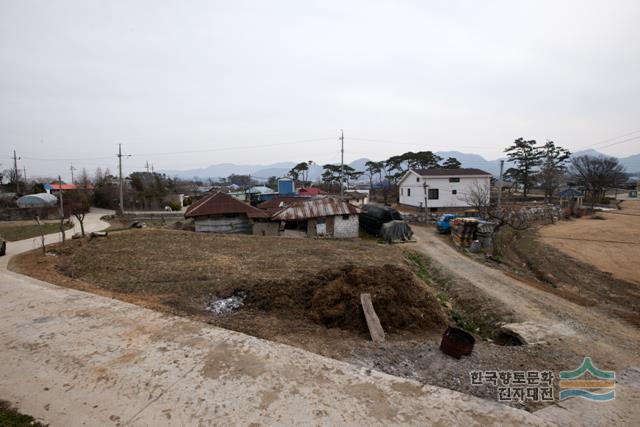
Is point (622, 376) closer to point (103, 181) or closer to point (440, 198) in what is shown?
point (440, 198)

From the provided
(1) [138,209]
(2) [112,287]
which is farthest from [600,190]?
(1) [138,209]

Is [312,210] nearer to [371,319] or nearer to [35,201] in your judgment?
[371,319]

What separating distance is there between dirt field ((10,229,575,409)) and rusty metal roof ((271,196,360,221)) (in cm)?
575

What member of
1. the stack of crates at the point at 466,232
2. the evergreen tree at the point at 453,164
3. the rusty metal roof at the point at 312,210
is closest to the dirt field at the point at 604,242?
the stack of crates at the point at 466,232

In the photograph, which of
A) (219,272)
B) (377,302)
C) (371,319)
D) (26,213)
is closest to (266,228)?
(219,272)

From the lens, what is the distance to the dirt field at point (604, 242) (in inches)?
548

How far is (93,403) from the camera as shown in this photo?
421cm

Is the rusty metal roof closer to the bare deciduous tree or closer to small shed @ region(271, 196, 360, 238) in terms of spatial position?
small shed @ region(271, 196, 360, 238)

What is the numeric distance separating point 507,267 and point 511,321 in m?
7.81

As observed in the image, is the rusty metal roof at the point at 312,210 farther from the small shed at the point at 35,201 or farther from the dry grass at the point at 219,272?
the small shed at the point at 35,201

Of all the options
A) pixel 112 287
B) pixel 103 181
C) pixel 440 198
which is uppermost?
pixel 103 181

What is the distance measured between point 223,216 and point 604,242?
24702 millimetres

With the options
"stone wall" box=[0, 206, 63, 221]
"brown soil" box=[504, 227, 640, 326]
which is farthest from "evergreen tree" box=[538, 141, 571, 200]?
"stone wall" box=[0, 206, 63, 221]

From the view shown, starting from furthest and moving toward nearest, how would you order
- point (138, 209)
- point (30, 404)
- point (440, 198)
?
1. point (138, 209)
2. point (440, 198)
3. point (30, 404)
